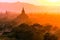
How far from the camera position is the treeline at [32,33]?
1994 millimetres

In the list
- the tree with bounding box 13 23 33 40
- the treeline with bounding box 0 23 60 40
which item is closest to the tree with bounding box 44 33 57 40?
the treeline with bounding box 0 23 60 40

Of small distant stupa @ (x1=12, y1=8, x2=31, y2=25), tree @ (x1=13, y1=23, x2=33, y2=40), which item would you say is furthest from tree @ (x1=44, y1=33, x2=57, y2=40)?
small distant stupa @ (x1=12, y1=8, x2=31, y2=25)

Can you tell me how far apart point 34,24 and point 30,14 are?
16 centimetres

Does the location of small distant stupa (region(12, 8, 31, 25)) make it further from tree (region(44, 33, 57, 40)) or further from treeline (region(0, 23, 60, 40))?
tree (region(44, 33, 57, 40))

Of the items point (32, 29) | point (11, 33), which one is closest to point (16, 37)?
point (11, 33)

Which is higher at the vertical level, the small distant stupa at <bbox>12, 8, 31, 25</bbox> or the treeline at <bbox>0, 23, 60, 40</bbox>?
the small distant stupa at <bbox>12, 8, 31, 25</bbox>

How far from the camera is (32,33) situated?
2018 mm

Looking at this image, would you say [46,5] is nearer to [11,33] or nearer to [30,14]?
[30,14]

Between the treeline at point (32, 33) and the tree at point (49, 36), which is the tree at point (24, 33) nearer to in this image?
the treeline at point (32, 33)

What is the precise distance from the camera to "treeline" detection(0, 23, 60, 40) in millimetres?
1994

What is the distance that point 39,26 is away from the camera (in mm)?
2043

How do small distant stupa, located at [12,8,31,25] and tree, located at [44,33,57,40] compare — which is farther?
small distant stupa, located at [12,8,31,25]

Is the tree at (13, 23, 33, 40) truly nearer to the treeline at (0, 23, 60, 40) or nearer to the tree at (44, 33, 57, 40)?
the treeline at (0, 23, 60, 40)

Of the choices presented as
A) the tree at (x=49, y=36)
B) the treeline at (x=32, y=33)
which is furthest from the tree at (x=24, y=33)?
the tree at (x=49, y=36)
